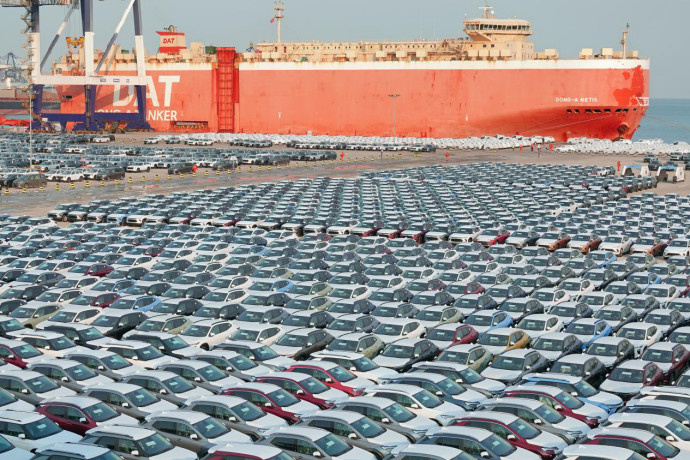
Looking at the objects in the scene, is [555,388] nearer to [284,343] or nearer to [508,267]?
[284,343]

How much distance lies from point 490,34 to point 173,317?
296 ft

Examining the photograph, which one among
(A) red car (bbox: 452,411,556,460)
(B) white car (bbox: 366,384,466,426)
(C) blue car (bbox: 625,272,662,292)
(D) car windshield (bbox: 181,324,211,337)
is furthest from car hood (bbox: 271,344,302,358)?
(C) blue car (bbox: 625,272,662,292)

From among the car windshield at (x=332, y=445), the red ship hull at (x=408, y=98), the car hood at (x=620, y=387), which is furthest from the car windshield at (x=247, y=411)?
the red ship hull at (x=408, y=98)

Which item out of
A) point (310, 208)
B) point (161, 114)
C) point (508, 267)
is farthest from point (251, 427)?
point (161, 114)

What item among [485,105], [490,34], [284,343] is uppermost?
[490,34]

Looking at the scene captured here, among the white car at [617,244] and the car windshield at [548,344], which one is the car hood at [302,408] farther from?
the white car at [617,244]

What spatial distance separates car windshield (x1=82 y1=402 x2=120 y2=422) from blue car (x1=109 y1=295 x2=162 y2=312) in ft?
31.4

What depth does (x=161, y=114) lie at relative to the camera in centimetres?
11862

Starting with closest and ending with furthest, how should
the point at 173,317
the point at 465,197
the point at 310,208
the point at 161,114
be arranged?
the point at 173,317
the point at 310,208
the point at 465,197
the point at 161,114

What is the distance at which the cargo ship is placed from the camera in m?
94.4

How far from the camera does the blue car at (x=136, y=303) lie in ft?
86.9

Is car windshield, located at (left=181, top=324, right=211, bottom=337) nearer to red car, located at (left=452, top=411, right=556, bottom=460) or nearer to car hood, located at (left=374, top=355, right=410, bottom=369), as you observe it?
car hood, located at (left=374, top=355, right=410, bottom=369)

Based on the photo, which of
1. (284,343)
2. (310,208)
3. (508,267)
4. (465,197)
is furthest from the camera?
(465,197)

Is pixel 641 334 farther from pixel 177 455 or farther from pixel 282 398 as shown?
pixel 177 455
